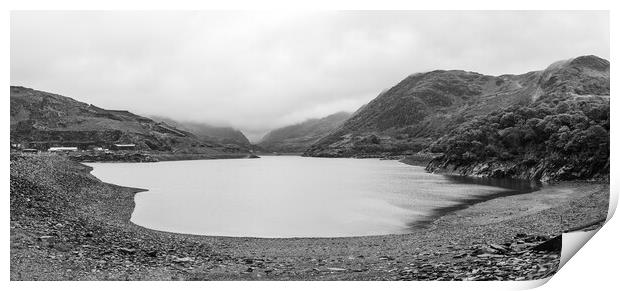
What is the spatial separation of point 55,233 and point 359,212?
2430 cm

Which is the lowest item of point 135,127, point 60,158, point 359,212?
point 359,212

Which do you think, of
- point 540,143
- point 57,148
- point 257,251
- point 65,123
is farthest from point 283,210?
point 540,143

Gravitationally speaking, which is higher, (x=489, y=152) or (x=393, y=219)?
(x=489, y=152)

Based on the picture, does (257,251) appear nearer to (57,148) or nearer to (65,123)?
(57,148)

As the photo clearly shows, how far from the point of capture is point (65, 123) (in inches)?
1561

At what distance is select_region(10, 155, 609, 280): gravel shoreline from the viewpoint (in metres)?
15.9

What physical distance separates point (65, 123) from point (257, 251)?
27829 mm

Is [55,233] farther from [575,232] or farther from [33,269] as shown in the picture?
[575,232]

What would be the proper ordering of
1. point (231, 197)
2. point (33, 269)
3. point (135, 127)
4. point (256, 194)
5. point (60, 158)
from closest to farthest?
1. point (33, 269)
2. point (60, 158)
3. point (231, 197)
4. point (256, 194)
5. point (135, 127)

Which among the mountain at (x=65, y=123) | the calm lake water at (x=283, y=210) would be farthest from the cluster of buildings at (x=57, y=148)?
the calm lake water at (x=283, y=210)

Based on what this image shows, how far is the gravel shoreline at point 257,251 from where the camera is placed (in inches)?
627

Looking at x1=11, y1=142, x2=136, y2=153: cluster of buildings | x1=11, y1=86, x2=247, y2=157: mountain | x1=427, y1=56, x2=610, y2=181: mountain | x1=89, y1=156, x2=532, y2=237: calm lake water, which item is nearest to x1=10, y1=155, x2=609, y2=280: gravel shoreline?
x1=11, y1=142, x2=136, y2=153: cluster of buildings

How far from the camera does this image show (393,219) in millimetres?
33188

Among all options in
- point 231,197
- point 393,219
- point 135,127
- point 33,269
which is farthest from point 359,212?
point 135,127
